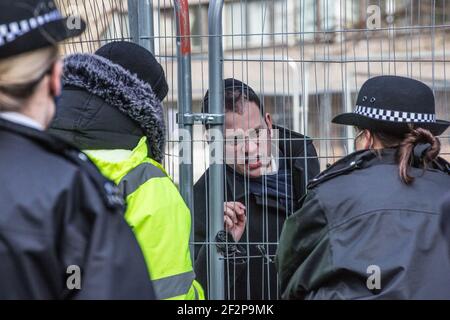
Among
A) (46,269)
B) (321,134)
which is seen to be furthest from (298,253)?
(321,134)

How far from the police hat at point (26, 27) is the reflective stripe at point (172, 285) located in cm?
115

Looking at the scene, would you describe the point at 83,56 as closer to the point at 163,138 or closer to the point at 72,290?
the point at 163,138

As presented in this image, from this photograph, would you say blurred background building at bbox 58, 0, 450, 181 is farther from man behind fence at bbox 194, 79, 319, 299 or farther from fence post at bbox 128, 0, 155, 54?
man behind fence at bbox 194, 79, 319, 299

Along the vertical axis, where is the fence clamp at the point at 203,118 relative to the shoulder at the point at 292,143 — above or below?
above

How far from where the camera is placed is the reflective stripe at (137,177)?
284cm

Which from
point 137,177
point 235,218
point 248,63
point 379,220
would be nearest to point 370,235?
point 379,220

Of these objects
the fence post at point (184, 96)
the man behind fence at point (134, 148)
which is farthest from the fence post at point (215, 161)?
the man behind fence at point (134, 148)

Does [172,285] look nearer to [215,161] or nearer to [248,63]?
[215,161]

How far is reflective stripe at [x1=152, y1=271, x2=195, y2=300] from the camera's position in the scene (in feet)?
9.11

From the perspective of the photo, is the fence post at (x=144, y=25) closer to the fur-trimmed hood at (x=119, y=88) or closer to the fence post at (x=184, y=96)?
the fence post at (x=184, y=96)

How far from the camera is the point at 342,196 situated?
2.78 meters

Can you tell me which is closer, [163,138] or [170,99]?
[163,138]

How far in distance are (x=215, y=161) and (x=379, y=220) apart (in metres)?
1.49

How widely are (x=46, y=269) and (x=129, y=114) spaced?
1.42 meters
